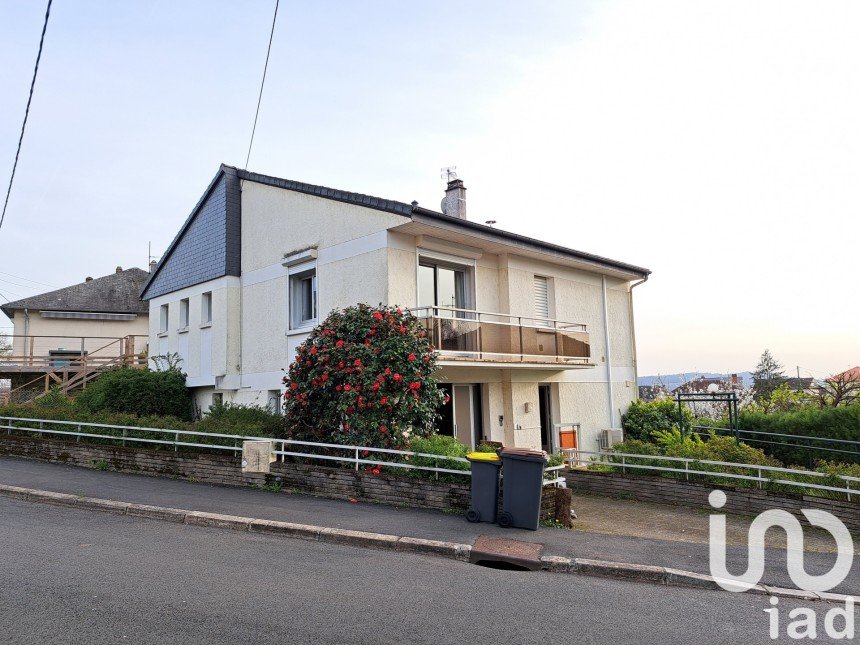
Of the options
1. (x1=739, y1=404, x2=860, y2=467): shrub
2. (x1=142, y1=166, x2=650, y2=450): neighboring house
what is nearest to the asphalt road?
(x1=142, y1=166, x2=650, y2=450): neighboring house

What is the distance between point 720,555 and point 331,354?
21.7ft

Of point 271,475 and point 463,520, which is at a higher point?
point 271,475

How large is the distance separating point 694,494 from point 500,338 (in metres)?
4.94

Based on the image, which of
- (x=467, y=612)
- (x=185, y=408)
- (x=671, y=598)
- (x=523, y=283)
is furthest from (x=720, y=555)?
(x=185, y=408)

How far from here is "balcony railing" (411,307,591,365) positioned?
39.1 ft

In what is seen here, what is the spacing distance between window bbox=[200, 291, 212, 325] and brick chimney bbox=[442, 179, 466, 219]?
23.8ft

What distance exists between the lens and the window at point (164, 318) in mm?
19438

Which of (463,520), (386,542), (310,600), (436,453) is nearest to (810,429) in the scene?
(436,453)

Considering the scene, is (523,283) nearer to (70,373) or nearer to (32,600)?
(32,600)

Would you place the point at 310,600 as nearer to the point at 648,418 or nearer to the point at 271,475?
the point at 271,475

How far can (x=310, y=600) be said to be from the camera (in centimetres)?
512

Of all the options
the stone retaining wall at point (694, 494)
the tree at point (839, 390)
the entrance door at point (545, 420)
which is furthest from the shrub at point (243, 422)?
the tree at point (839, 390)

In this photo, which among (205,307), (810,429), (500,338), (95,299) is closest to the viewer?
(500,338)

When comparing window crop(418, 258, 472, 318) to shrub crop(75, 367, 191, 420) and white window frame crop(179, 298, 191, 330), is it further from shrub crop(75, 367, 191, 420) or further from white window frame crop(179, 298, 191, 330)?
white window frame crop(179, 298, 191, 330)
